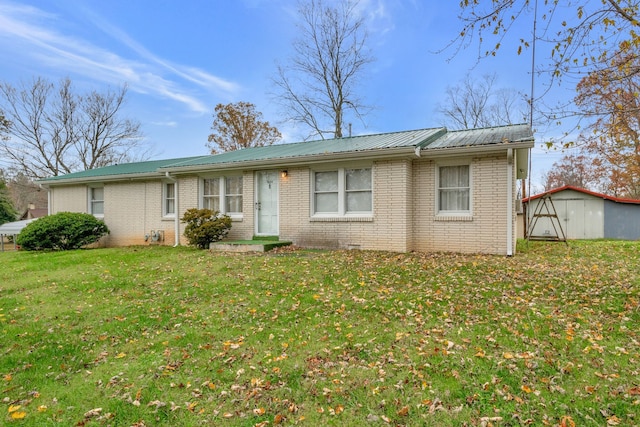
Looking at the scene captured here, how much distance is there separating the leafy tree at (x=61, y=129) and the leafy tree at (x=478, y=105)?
26146 mm

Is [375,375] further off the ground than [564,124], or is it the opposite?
[564,124]

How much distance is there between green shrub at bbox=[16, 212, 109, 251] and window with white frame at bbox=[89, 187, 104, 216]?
164cm

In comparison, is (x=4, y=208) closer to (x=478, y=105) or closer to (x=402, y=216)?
(x=402, y=216)

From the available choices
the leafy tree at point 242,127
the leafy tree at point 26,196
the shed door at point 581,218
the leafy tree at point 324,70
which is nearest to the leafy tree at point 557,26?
the shed door at point 581,218

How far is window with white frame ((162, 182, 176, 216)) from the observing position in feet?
44.4

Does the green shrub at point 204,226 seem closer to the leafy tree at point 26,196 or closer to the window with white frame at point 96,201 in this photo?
the window with white frame at point 96,201

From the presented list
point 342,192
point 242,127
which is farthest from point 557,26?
point 242,127

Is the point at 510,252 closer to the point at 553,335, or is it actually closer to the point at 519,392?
the point at 553,335

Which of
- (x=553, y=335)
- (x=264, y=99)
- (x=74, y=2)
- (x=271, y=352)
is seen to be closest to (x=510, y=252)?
(x=553, y=335)

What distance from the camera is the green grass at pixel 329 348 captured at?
9.26 feet

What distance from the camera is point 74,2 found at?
1293 centimetres

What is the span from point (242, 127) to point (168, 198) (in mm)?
17976

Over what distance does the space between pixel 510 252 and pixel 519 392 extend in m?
6.67

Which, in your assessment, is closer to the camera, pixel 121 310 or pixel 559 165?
pixel 121 310
